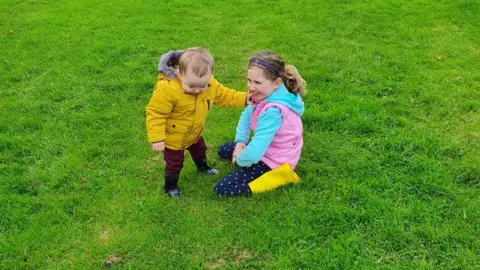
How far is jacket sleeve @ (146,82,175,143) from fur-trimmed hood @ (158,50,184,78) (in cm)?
13

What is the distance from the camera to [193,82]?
3756mm

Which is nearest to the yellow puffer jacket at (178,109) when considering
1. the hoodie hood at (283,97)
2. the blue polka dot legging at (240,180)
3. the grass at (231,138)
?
the hoodie hood at (283,97)

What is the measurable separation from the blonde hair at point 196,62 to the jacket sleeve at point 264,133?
0.68m

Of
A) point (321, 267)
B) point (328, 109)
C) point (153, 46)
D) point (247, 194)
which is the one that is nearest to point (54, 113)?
point (153, 46)

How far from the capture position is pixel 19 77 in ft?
22.5

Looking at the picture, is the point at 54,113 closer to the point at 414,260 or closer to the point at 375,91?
the point at 375,91

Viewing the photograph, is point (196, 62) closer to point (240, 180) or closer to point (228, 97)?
point (228, 97)

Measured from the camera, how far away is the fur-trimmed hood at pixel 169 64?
389 centimetres

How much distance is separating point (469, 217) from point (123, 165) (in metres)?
3.31

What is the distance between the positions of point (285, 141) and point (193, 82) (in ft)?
3.47

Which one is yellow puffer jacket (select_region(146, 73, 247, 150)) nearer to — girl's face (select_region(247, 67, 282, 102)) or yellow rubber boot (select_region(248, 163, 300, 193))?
girl's face (select_region(247, 67, 282, 102))

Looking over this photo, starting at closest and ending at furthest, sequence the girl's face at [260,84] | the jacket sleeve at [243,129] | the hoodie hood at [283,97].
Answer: the girl's face at [260,84], the hoodie hood at [283,97], the jacket sleeve at [243,129]

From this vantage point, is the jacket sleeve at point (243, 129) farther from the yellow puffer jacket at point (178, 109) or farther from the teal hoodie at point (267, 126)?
the teal hoodie at point (267, 126)

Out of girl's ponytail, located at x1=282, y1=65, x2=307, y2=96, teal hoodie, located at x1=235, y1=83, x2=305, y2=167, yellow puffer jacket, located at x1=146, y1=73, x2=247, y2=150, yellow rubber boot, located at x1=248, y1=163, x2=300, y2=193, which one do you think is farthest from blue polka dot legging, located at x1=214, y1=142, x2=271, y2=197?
girl's ponytail, located at x1=282, y1=65, x2=307, y2=96
